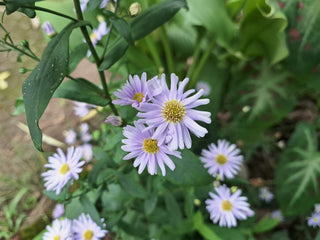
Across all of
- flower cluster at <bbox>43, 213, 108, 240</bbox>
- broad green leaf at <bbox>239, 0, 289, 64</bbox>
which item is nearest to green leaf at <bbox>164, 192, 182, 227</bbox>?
flower cluster at <bbox>43, 213, 108, 240</bbox>

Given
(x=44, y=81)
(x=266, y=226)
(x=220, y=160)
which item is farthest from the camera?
(x=266, y=226)

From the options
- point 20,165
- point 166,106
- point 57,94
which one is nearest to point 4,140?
point 20,165

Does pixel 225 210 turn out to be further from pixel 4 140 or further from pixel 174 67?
pixel 4 140

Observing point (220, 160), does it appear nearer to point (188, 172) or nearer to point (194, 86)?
point (188, 172)

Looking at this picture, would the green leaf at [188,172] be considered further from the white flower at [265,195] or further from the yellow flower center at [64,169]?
the white flower at [265,195]

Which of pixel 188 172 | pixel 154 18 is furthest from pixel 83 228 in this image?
pixel 154 18
